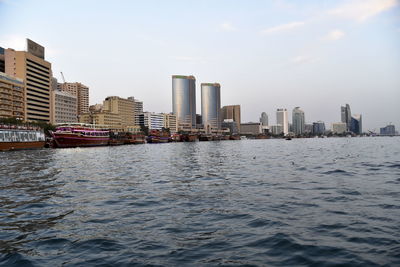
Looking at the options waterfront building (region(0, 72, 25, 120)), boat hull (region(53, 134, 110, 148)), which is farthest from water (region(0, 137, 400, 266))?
waterfront building (region(0, 72, 25, 120))

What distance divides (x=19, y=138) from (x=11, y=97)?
205ft

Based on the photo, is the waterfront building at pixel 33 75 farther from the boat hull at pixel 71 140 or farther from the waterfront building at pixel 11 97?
the boat hull at pixel 71 140

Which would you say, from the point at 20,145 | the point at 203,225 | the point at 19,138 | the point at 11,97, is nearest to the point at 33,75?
the point at 11,97

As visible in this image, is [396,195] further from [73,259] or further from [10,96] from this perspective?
[10,96]

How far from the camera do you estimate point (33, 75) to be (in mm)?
158625

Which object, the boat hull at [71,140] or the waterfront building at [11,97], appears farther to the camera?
the waterfront building at [11,97]

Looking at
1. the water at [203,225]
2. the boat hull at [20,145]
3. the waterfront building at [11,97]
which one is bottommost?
the water at [203,225]

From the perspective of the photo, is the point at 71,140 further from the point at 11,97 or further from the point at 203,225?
the point at 203,225

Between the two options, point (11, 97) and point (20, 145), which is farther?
A: point (11, 97)

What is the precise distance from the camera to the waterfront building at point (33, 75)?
15025 centimetres

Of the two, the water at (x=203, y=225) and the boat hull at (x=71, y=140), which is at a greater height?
the boat hull at (x=71, y=140)

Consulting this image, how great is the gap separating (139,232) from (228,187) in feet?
32.8

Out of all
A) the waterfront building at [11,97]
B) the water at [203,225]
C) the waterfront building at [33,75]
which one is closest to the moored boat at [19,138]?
the waterfront building at [11,97]

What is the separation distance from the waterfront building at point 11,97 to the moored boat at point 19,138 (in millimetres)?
47237
